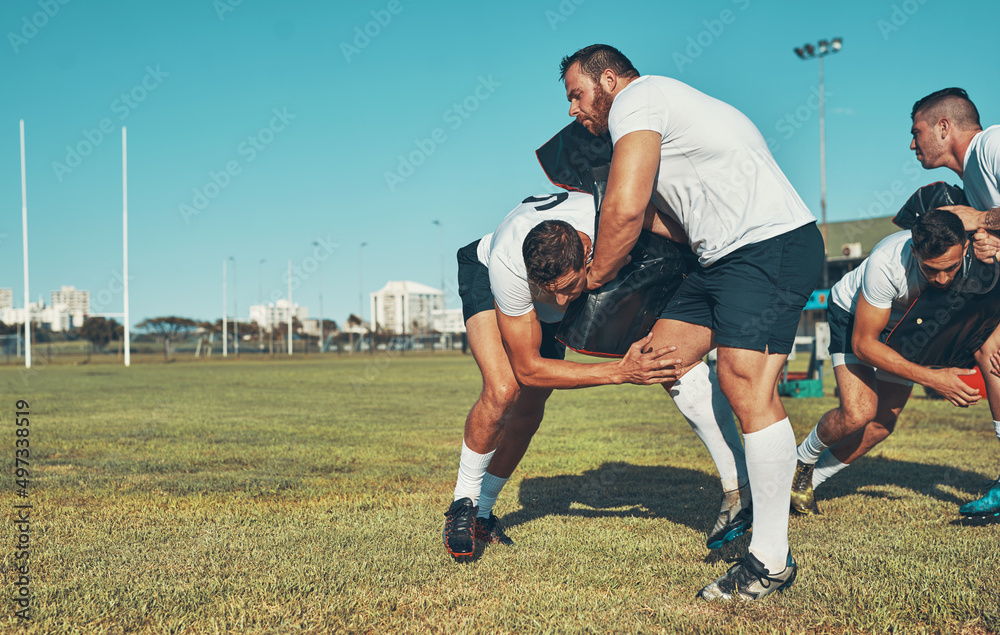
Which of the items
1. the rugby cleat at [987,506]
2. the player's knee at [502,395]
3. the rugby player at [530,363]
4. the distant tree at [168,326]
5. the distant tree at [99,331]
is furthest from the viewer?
the distant tree at [168,326]

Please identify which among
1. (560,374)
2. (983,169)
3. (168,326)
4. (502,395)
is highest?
(168,326)

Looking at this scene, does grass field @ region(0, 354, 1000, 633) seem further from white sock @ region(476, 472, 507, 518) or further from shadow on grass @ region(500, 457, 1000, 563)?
white sock @ region(476, 472, 507, 518)

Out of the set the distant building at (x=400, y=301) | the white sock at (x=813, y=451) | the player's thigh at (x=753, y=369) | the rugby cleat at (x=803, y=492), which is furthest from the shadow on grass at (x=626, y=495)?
the distant building at (x=400, y=301)

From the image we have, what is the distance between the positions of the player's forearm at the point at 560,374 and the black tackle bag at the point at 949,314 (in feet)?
6.75

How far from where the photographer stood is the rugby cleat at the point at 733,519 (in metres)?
3.44

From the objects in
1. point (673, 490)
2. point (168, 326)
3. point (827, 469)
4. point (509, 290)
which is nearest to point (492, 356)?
point (509, 290)

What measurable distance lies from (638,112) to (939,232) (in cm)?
192

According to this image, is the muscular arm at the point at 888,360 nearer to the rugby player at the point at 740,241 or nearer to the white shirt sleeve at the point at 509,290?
the rugby player at the point at 740,241

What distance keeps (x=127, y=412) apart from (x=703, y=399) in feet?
32.7

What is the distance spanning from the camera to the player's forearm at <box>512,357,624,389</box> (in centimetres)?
332

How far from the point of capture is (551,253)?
3062mm

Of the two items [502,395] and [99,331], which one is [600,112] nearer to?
[502,395]

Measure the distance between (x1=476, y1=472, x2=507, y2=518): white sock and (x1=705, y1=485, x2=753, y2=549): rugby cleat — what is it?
3.56 feet

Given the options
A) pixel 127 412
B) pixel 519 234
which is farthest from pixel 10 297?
pixel 519 234
